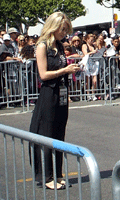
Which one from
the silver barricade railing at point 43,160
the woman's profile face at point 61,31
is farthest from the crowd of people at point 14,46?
the silver barricade railing at point 43,160

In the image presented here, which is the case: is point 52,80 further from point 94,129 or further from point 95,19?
point 95,19

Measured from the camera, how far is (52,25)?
4727mm

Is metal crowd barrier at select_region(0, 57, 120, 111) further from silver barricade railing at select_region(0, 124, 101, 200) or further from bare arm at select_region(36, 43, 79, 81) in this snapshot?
silver barricade railing at select_region(0, 124, 101, 200)

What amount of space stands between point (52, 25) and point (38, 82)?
7614 mm

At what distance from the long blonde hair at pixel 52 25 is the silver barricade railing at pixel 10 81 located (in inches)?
262

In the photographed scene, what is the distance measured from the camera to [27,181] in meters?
3.17

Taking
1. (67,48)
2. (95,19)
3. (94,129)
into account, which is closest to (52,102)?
(94,129)

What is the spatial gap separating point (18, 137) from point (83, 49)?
10.5 m

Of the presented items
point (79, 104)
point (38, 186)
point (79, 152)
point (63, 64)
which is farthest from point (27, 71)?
point (79, 152)

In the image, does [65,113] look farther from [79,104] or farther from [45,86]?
[79,104]

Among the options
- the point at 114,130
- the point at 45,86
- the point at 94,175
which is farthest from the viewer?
the point at 114,130

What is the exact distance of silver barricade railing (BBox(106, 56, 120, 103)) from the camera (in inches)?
514

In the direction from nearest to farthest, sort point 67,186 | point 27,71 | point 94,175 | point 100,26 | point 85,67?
point 94,175
point 67,186
point 27,71
point 85,67
point 100,26

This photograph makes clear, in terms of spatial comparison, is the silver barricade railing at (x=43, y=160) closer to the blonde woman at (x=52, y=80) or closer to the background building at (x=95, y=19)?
the blonde woman at (x=52, y=80)
